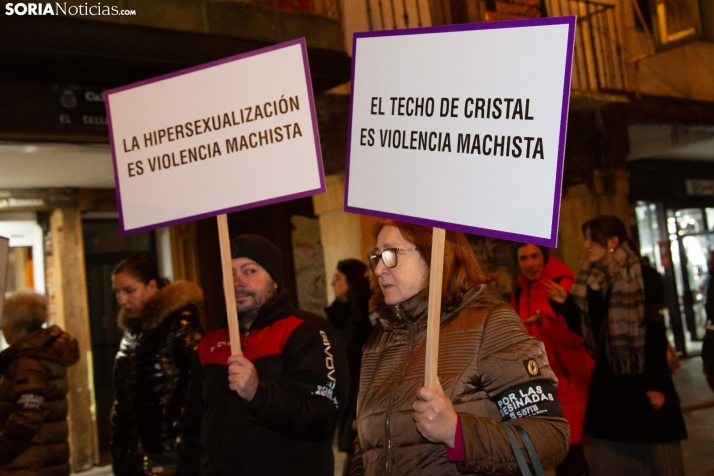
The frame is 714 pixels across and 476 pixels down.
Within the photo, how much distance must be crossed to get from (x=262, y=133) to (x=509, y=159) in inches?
46.5

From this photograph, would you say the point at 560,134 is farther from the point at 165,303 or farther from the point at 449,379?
the point at 165,303

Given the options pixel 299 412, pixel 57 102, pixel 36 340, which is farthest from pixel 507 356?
pixel 57 102

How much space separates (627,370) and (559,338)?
0.60 meters

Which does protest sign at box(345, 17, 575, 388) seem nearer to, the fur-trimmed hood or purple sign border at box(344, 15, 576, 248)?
Answer: purple sign border at box(344, 15, 576, 248)

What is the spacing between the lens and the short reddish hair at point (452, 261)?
2553mm

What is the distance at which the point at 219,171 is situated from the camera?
3.30 metres

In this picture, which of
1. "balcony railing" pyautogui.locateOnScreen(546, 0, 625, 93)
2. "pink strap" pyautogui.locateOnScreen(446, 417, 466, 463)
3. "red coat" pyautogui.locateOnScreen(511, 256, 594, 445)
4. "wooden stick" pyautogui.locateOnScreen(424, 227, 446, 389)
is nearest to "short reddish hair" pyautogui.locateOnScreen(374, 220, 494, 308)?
"wooden stick" pyautogui.locateOnScreen(424, 227, 446, 389)

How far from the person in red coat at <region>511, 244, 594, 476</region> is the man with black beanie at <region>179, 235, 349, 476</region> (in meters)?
2.23

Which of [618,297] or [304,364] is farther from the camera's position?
[618,297]

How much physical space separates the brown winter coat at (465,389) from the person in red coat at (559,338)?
291 cm

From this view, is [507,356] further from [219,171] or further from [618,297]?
[618,297]

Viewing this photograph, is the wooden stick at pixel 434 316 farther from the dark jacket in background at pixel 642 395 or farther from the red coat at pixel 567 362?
the red coat at pixel 567 362

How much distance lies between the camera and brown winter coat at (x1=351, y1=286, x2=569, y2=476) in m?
2.22

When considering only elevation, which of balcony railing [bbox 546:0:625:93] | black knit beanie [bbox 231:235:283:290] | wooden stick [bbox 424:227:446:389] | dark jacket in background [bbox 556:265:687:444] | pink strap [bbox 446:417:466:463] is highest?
balcony railing [bbox 546:0:625:93]
